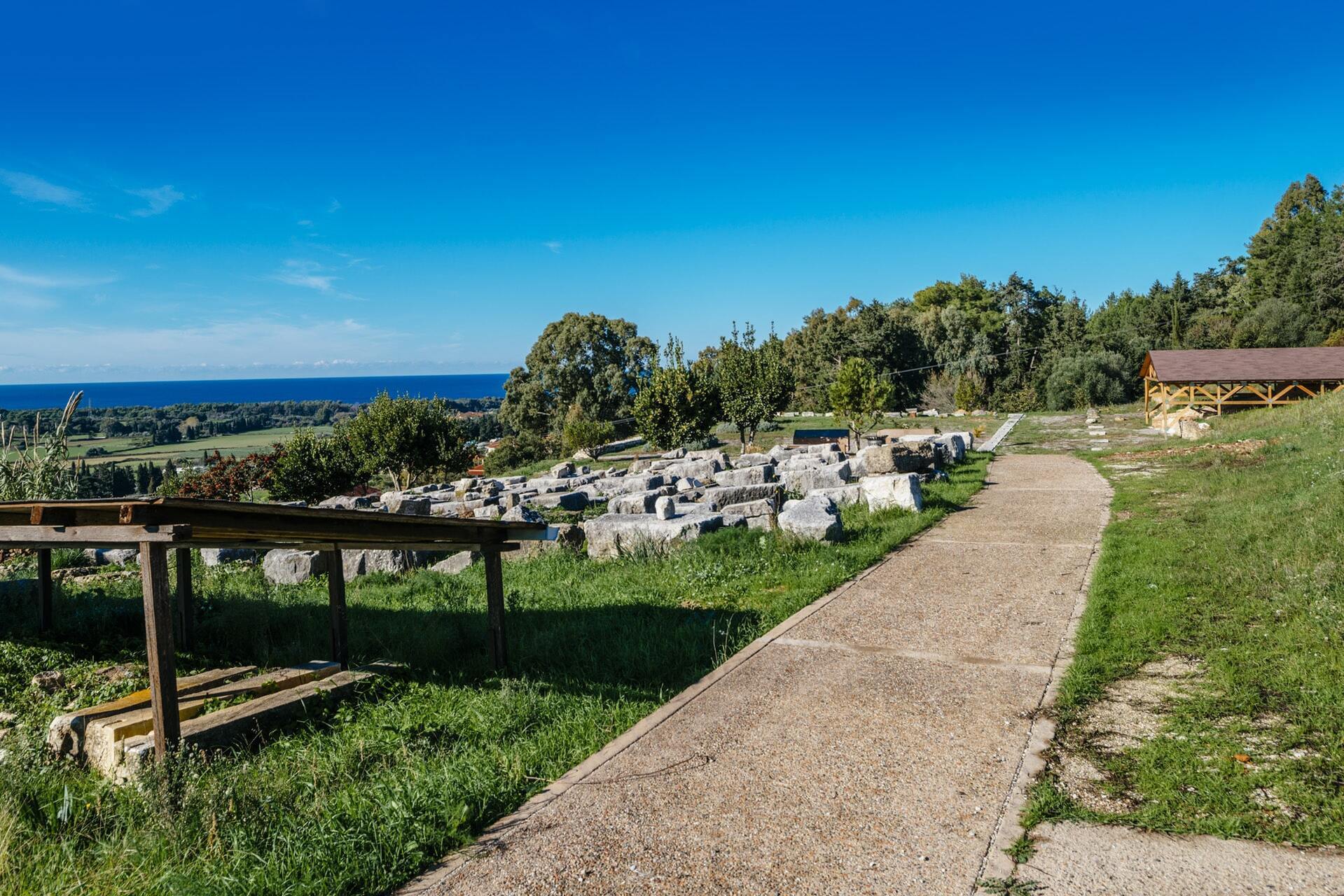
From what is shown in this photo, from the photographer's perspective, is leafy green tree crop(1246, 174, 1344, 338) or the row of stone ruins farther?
leafy green tree crop(1246, 174, 1344, 338)

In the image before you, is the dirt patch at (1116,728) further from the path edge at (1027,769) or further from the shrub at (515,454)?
the shrub at (515,454)

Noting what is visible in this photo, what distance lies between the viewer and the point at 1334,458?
13555 mm

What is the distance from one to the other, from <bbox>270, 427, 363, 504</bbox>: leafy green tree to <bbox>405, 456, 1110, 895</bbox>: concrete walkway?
24.9 m

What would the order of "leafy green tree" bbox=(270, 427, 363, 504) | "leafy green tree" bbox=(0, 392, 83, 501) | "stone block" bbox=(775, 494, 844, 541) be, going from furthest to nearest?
"leafy green tree" bbox=(270, 427, 363, 504) < "leafy green tree" bbox=(0, 392, 83, 501) < "stone block" bbox=(775, 494, 844, 541)

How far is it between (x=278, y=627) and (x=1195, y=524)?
12.4m

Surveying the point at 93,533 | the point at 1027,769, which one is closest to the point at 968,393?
the point at 1027,769

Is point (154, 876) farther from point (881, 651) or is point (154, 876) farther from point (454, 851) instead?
point (881, 651)

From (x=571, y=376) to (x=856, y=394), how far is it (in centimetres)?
3138

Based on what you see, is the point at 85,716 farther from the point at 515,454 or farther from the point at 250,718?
the point at 515,454

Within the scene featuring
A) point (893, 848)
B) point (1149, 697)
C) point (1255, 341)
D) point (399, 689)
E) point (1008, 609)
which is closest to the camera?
point (893, 848)

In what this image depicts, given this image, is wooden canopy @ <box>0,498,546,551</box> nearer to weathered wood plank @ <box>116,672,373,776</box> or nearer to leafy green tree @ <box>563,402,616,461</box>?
weathered wood plank @ <box>116,672,373,776</box>

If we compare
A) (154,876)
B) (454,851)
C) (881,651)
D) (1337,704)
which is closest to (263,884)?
(154,876)

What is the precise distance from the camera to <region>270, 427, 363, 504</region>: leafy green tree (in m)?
28.4

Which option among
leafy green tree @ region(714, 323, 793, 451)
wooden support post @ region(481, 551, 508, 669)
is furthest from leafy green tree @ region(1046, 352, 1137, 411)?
wooden support post @ region(481, 551, 508, 669)
